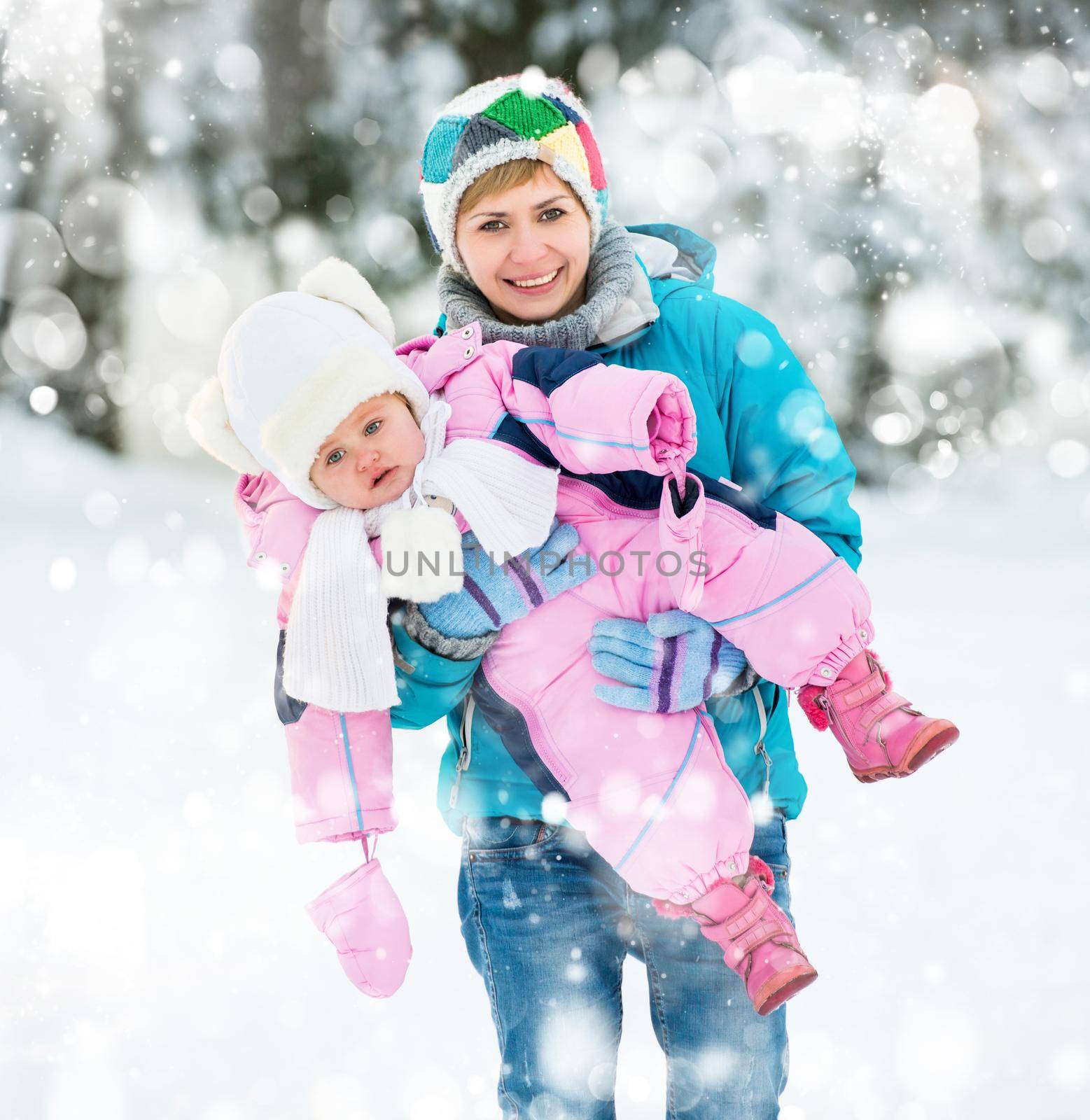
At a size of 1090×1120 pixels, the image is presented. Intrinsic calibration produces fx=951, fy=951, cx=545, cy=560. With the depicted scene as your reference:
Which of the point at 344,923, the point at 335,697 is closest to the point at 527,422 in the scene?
the point at 335,697

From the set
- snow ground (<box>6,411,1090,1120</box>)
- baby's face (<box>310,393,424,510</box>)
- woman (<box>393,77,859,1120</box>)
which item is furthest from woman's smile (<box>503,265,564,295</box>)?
snow ground (<box>6,411,1090,1120</box>)

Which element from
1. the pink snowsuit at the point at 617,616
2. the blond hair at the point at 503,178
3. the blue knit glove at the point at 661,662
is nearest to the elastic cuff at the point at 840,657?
the pink snowsuit at the point at 617,616

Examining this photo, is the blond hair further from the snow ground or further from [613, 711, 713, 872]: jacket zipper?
Answer: the snow ground

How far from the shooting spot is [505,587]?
3.67 ft

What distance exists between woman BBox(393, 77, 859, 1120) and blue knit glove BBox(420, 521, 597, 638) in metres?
0.02

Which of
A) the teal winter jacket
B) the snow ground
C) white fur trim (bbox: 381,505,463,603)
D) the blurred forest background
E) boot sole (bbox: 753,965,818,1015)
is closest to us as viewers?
boot sole (bbox: 753,965,818,1015)

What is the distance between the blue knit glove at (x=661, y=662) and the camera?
42.7 inches

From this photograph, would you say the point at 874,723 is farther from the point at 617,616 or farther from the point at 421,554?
the point at 421,554

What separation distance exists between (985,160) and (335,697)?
4.98 metres

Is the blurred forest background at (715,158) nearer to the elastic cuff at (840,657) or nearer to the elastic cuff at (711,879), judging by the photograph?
the elastic cuff at (840,657)

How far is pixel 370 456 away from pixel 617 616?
13.8 inches

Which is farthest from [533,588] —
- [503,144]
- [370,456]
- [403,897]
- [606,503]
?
[403,897]

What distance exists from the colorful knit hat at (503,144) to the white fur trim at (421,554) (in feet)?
1.48

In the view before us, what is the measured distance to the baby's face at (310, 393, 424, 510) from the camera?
111 cm
